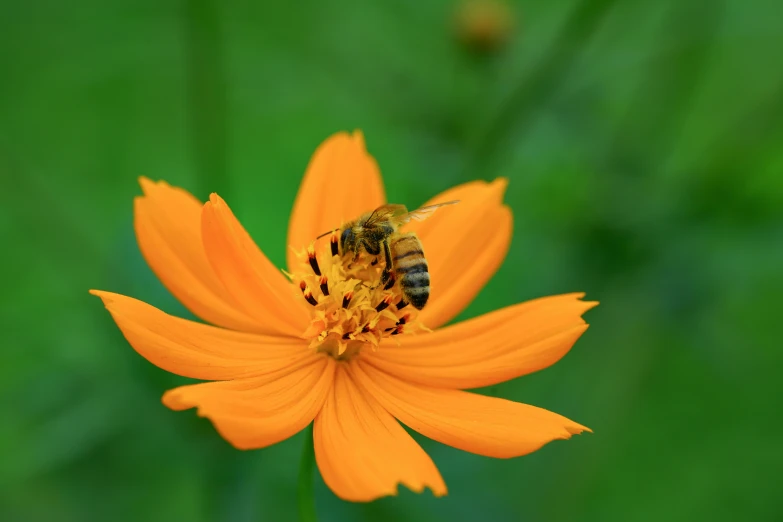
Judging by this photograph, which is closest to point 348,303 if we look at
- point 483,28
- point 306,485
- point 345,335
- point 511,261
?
point 345,335

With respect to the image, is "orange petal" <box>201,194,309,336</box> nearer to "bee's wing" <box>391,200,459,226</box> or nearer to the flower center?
the flower center

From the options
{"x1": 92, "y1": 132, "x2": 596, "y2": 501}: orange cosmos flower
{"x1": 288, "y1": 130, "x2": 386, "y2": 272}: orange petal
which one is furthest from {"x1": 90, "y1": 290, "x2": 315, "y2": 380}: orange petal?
{"x1": 288, "y1": 130, "x2": 386, "y2": 272}: orange petal

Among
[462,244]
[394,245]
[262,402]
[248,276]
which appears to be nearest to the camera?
[262,402]

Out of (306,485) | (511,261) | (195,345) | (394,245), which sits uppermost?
(394,245)

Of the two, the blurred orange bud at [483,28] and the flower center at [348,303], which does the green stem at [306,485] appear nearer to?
the flower center at [348,303]

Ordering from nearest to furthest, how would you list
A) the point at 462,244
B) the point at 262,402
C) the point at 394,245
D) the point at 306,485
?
the point at 306,485 → the point at 262,402 → the point at 394,245 → the point at 462,244

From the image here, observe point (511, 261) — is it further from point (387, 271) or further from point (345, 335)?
Result: point (345, 335)
